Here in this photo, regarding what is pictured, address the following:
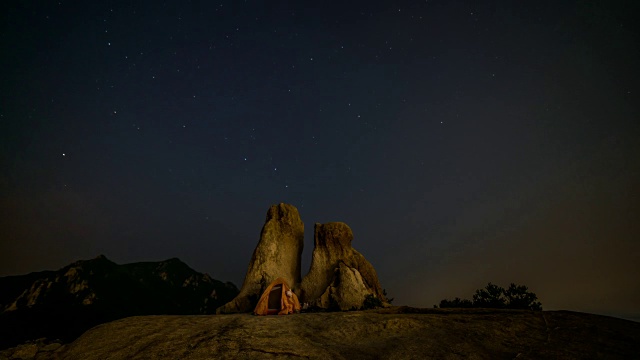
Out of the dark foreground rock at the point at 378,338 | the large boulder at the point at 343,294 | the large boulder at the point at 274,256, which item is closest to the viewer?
the dark foreground rock at the point at 378,338

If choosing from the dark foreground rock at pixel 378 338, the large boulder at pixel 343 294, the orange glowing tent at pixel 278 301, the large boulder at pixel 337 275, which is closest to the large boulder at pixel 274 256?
the large boulder at pixel 337 275

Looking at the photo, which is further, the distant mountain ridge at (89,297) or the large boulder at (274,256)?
the distant mountain ridge at (89,297)

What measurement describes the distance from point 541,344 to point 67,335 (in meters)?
89.4

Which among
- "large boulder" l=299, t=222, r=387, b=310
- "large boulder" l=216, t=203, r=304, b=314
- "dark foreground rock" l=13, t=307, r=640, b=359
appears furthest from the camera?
"large boulder" l=216, t=203, r=304, b=314

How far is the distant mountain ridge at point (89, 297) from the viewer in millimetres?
68375

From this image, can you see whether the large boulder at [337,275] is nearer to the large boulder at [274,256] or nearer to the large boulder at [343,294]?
the large boulder at [343,294]

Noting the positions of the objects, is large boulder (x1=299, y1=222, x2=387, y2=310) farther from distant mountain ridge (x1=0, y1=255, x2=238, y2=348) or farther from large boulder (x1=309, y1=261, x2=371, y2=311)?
distant mountain ridge (x1=0, y1=255, x2=238, y2=348)

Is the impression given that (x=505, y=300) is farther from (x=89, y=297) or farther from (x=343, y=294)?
(x=89, y=297)

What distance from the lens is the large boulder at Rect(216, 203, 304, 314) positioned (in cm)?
2133

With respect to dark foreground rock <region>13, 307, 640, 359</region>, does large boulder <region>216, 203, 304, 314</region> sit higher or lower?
higher

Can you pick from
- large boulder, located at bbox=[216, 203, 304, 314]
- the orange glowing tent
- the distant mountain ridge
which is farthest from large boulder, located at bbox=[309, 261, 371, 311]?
the distant mountain ridge

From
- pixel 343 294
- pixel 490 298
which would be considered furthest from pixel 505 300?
pixel 343 294

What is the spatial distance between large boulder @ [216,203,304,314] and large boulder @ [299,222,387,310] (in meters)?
2.18

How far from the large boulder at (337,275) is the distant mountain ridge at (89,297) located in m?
66.9
